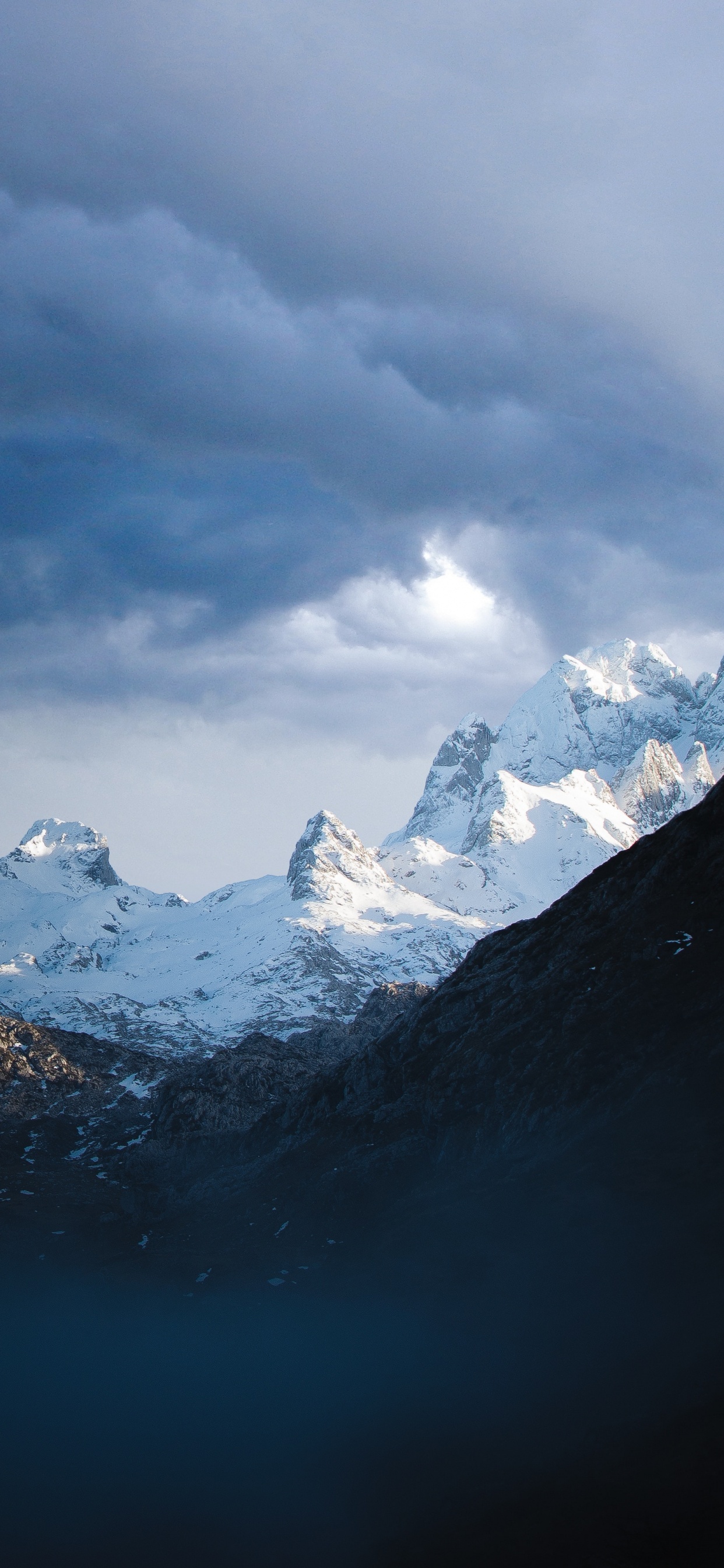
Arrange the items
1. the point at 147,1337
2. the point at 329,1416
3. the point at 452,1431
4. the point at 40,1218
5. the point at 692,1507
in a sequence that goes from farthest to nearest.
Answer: the point at 40,1218
the point at 147,1337
the point at 329,1416
the point at 452,1431
the point at 692,1507

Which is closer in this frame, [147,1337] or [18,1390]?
[18,1390]

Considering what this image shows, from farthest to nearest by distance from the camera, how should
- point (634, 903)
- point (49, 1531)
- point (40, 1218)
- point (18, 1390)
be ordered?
point (40, 1218)
point (634, 903)
point (18, 1390)
point (49, 1531)

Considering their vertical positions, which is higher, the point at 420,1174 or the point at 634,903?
the point at 634,903

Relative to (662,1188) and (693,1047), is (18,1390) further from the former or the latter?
(693,1047)

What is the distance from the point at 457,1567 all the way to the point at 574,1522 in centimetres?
652

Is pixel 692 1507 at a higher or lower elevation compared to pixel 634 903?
lower

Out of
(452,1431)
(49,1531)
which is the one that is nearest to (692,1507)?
(452,1431)

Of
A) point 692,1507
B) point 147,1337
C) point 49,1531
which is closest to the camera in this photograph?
point 692,1507

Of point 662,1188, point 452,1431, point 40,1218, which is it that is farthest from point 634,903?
point 40,1218

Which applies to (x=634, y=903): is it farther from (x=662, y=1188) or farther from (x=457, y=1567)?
(x=457, y=1567)

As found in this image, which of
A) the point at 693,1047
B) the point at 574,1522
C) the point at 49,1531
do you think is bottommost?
the point at 574,1522

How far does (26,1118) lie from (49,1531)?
394 ft

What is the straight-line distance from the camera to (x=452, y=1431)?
63.5 m

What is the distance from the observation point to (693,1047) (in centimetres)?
8225
